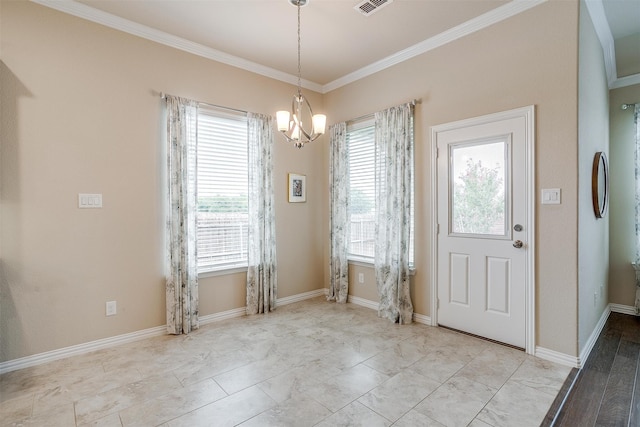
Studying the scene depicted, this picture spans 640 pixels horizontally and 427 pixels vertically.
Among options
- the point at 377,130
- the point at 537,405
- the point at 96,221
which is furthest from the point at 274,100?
the point at 537,405

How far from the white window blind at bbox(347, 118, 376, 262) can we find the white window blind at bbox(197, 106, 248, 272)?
148cm

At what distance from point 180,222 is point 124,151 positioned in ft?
2.92

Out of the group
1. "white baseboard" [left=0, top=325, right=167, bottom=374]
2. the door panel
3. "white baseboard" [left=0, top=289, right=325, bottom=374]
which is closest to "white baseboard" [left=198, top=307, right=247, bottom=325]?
"white baseboard" [left=0, top=289, right=325, bottom=374]

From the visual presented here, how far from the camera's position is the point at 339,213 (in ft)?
15.0

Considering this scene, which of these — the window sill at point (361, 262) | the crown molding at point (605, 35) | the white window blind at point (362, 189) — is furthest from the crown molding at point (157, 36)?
the crown molding at point (605, 35)

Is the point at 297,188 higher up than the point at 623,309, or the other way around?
the point at 297,188

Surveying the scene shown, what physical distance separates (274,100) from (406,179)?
209 cm

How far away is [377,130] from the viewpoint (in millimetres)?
4090

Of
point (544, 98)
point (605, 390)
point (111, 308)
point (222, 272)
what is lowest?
point (605, 390)

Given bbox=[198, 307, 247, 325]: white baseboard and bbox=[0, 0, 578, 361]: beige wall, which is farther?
bbox=[198, 307, 247, 325]: white baseboard

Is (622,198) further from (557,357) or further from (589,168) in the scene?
(557,357)

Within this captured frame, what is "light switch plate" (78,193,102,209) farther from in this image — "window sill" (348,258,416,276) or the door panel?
the door panel

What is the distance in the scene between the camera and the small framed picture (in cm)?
456

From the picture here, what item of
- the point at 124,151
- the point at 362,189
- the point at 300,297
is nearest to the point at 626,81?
the point at 362,189
